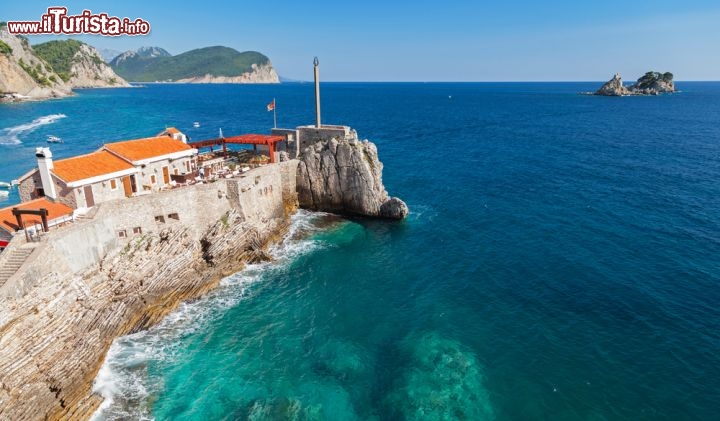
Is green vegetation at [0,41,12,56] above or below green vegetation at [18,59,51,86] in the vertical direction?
above

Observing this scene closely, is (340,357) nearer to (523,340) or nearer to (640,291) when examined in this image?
(523,340)

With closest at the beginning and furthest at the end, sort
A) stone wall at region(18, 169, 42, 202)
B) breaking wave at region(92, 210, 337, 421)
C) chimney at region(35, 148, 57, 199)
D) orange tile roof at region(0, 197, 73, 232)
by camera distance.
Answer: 1. breaking wave at region(92, 210, 337, 421)
2. orange tile roof at region(0, 197, 73, 232)
3. chimney at region(35, 148, 57, 199)
4. stone wall at region(18, 169, 42, 202)

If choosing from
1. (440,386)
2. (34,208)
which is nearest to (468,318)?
(440,386)

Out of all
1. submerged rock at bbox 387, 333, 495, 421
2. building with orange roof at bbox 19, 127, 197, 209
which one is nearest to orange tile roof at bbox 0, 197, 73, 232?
building with orange roof at bbox 19, 127, 197, 209

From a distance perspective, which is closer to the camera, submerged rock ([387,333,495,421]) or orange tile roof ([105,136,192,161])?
submerged rock ([387,333,495,421])

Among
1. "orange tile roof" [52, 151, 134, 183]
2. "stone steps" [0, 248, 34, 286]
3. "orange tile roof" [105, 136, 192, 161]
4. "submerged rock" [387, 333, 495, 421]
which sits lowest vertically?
"submerged rock" [387, 333, 495, 421]

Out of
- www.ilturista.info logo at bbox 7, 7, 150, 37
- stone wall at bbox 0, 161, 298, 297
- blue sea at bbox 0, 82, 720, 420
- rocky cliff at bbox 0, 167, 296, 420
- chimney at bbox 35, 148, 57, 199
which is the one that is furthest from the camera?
www.ilturista.info logo at bbox 7, 7, 150, 37

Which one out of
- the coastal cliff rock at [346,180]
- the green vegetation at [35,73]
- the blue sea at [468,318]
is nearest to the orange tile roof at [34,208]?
the blue sea at [468,318]

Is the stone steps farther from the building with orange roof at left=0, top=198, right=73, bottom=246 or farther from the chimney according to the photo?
the chimney
